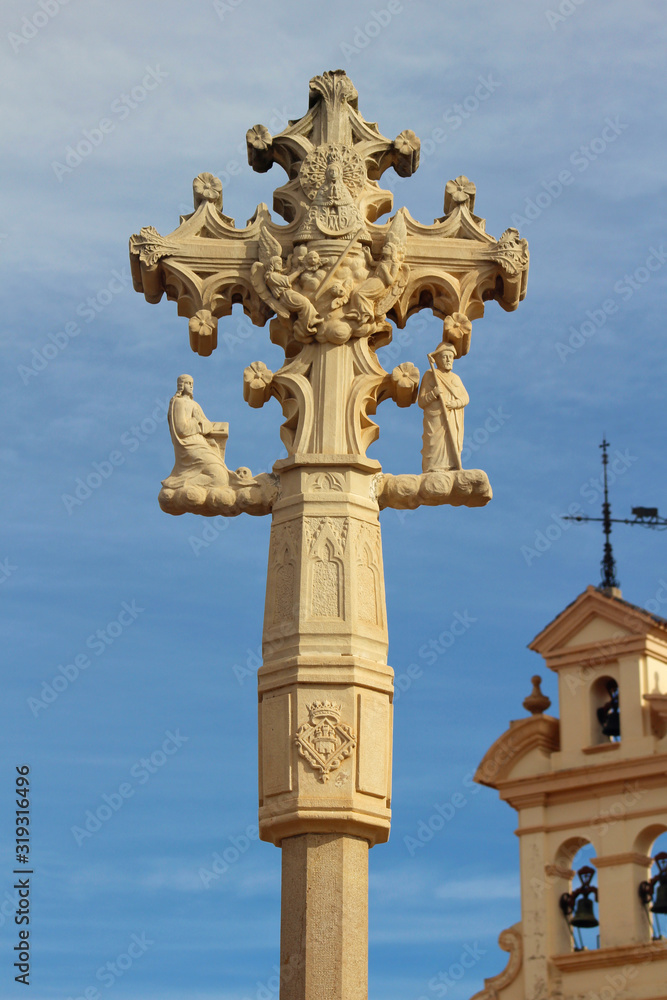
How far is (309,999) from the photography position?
10.3 metres

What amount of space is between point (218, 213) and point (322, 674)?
3282mm

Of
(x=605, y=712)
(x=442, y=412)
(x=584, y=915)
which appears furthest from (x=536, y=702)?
(x=442, y=412)

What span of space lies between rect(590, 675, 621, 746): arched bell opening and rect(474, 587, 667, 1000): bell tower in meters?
0.03

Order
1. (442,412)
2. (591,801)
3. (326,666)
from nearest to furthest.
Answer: (326,666) < (442,412) < (591,801)

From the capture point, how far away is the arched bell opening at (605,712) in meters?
34.4

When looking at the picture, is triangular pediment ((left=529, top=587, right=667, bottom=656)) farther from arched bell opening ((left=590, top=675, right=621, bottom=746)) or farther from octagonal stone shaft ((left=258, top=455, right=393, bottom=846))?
octagonal stone shaft ((left=258, top=455, right=393, bottom=846))

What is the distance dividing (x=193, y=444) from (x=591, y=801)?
2377 centimetres

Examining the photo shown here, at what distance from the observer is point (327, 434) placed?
11578 mm

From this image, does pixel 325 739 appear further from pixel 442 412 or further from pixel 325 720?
pixel 442 412

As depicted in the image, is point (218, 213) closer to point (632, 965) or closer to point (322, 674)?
point (322, 674)

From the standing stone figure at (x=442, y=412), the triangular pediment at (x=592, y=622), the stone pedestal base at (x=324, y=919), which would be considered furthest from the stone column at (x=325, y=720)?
the triangular pediment at (x=592, y=622)

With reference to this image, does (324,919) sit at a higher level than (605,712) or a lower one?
lower

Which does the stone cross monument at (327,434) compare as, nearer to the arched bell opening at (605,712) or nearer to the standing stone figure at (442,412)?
the standing stone figure at (442,412)

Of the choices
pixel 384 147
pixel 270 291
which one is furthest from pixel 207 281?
pixel 384 147
